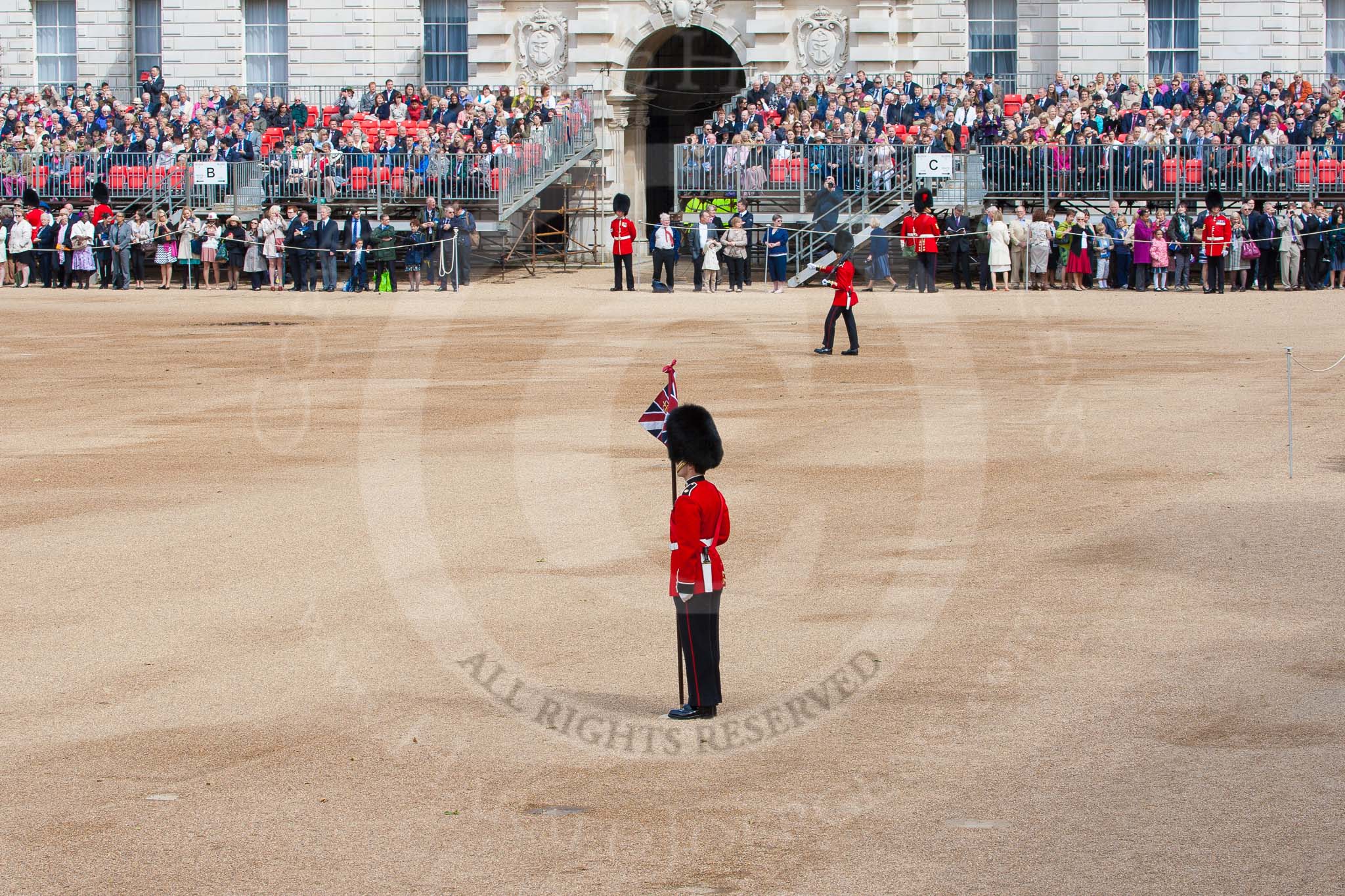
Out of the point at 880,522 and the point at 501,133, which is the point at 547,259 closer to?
the point at 501,133

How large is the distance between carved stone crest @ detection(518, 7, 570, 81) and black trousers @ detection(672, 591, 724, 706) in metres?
37.9

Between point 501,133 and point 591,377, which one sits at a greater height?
point 501,133

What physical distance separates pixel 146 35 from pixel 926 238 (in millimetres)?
23959

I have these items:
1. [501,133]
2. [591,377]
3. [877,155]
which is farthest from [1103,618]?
[501,133]

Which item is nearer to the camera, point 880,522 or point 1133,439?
point 880,522

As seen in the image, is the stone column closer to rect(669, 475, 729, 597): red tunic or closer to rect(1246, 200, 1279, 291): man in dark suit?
rect(1246, 200, 1279, 291): man in dark suit

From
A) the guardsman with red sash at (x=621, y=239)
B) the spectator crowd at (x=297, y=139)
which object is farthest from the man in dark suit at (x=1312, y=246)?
the spectator crowd at (x=297, y=139)

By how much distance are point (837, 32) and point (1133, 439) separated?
2879cm

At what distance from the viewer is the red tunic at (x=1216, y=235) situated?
35.0 meters

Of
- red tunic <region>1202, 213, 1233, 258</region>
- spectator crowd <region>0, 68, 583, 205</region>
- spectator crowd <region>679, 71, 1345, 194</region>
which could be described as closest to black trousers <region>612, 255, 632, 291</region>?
spectator crowd <region>679, 71, 1345, 194</region>

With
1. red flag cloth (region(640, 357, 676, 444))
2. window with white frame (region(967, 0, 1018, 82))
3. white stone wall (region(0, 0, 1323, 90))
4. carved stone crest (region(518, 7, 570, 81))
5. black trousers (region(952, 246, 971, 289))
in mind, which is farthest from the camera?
window with white frame (region(967, 0, 1018, 82))

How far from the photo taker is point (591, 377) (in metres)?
21.7

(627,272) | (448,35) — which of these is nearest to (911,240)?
(627,272)

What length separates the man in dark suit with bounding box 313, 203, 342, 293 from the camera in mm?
37406
